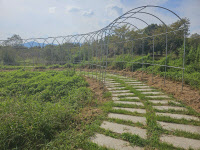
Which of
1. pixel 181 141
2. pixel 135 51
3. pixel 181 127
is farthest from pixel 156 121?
pixel 135 51

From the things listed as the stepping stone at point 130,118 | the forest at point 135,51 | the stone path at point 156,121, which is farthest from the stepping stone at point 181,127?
the forest at point 135,51

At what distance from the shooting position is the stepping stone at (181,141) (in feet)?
7.12

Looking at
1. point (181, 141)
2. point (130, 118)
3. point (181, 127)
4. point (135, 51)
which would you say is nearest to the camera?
point (181, 141)

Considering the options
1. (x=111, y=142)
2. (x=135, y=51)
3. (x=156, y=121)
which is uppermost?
(x=135, y=51)

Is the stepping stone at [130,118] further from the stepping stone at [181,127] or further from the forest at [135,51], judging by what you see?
the forest at [135,51]

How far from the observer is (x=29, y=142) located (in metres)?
2.34

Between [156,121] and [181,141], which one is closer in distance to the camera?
[181,141]

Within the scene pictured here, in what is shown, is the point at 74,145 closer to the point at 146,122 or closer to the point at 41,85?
the point at 146,122

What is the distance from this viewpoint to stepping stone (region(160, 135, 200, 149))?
7.12 ft

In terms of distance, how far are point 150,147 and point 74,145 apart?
3.93ft

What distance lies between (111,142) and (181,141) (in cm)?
113

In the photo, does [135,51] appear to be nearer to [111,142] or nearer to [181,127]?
[181,127]

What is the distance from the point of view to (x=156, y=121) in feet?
9.65

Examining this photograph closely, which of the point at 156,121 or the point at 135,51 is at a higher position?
the point at 135,51
